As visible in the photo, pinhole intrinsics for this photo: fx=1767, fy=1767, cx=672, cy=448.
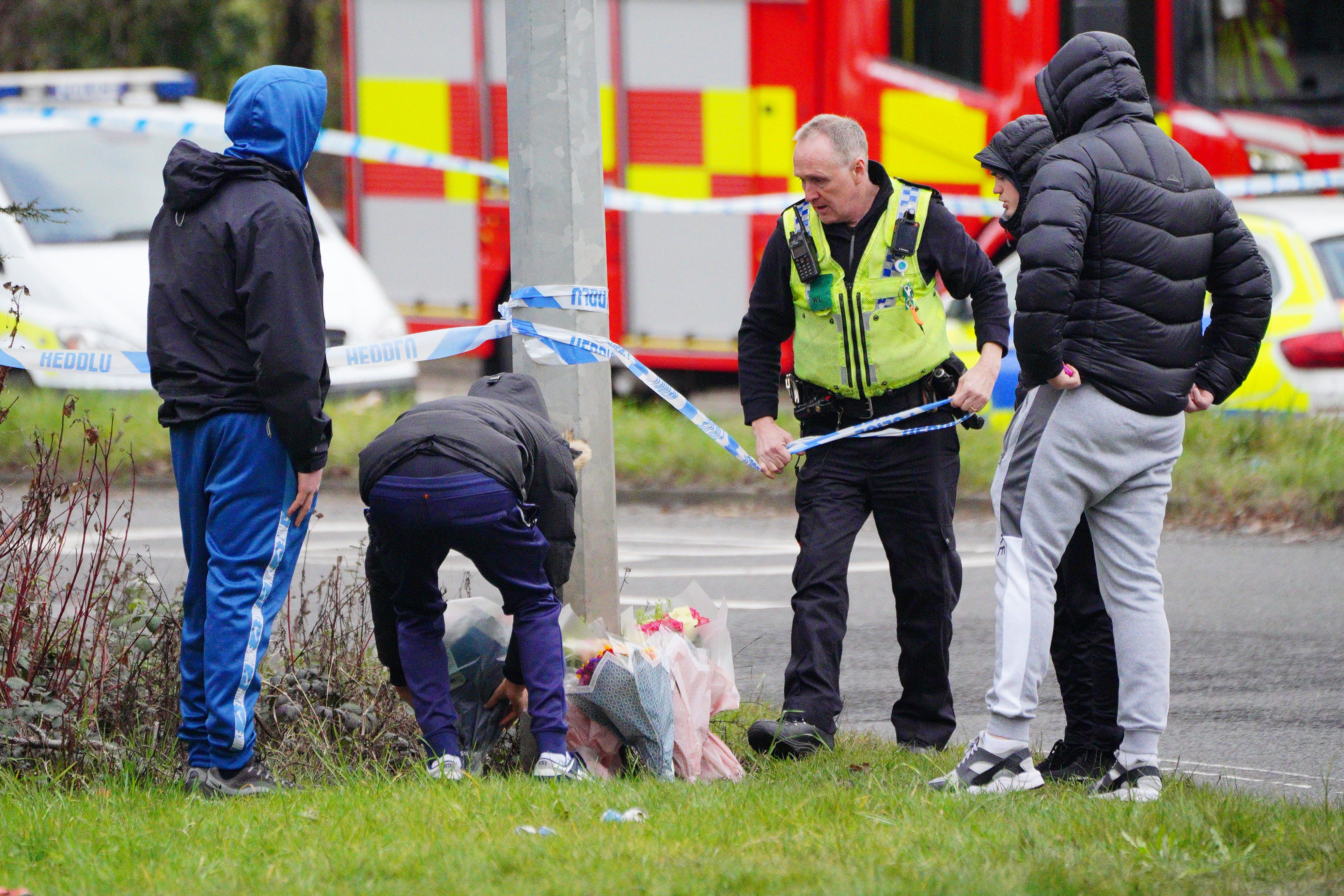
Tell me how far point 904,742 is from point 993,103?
8339 mm

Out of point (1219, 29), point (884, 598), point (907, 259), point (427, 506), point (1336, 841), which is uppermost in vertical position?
point (1219, 29)

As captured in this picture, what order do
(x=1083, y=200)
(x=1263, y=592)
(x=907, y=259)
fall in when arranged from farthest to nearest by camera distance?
(x=1263, y=592), (x=907, y=259), (x=1083, y=200)

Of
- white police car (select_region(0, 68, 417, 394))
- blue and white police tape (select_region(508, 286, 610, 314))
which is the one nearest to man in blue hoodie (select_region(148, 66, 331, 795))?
blue and white police tape (select_region(508, 286, 610, 314))

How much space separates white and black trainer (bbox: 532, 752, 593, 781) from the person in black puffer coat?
0.94 m

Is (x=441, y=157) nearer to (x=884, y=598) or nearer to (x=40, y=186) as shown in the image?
(x=40, y=186)

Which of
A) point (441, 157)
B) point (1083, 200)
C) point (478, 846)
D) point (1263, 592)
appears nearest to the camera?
point (478, 846)

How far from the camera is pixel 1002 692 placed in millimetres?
4387

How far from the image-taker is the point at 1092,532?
4555mm

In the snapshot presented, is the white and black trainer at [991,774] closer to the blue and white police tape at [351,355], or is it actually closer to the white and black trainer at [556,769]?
the white and black trainer at [556,769]

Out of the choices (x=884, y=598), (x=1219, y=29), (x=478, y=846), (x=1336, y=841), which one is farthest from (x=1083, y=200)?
(x=1219, y=29)

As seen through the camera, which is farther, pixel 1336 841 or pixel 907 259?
pixel 907 259

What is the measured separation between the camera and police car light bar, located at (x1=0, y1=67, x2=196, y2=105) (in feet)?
43.3

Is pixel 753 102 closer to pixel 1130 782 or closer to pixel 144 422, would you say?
pixel 144 422

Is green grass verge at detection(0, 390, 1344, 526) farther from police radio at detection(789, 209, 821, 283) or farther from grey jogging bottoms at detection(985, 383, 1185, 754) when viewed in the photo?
grey jogging bottoms at detection(985, 383, 1185, 754)
